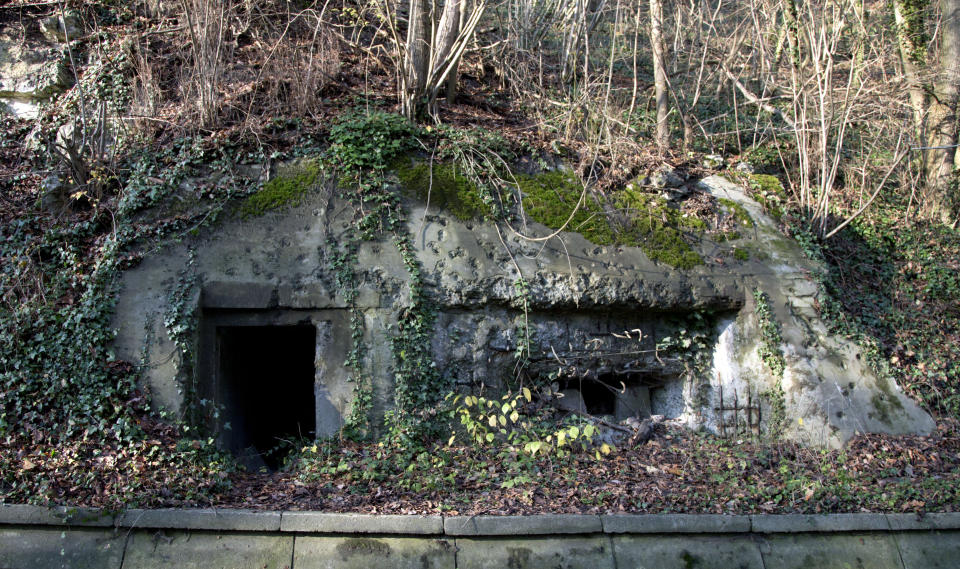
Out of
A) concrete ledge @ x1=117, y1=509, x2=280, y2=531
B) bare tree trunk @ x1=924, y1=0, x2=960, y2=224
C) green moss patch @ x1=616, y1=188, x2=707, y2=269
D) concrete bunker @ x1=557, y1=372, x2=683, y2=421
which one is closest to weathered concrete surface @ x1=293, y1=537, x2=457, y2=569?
concrete ledge @ x1=117, y1=509, x2=280, y2=531

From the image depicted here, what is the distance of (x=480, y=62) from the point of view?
9.38 meters

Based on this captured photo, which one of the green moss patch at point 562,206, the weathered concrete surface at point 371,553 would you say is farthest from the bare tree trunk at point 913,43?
the weathered concrete surface at point 371,553

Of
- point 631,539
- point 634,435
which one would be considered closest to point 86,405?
point 631,539

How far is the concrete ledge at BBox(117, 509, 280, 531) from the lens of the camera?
172 inches

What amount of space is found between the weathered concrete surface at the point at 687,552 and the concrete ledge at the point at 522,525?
0.84 feet

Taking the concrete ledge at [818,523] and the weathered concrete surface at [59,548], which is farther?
the concrete ledge at [818,523]

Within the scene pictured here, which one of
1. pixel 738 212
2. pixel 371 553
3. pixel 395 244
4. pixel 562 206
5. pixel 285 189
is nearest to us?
pixel 371 553

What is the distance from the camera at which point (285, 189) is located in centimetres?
645

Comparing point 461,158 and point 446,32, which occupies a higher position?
point 446,32

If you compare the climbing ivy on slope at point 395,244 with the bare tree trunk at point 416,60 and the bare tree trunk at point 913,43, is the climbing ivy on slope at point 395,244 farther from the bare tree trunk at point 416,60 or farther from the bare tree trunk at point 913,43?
the bare tree trunk at point 913,43

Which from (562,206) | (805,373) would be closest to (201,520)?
(562,206)

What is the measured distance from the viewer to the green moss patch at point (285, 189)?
6.32m

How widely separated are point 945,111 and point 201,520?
1038 cm

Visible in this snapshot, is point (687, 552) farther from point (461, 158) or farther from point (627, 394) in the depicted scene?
point (461, 158)
